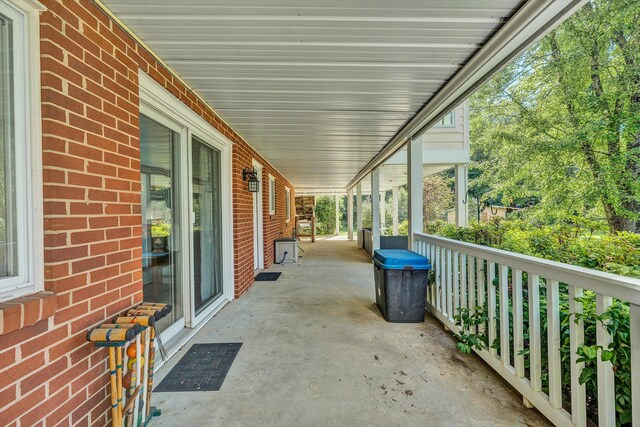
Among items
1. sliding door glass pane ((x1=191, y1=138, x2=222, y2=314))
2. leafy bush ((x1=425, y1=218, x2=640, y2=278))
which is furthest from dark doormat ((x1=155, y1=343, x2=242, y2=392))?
leafy bush ((x1=425, y1=218, x2=640, y2=278))

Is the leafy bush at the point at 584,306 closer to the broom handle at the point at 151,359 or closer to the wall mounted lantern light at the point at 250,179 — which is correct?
the broom handle at the point at 151,359

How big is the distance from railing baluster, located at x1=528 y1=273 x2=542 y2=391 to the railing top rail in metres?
0.10

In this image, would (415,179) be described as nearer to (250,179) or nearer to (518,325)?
(518,325)

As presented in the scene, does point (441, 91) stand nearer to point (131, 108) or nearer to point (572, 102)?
point (131, 108)

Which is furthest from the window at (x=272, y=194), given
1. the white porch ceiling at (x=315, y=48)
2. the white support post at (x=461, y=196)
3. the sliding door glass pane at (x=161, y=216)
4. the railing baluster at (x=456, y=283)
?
the railing baluster at (x=456, y=283)

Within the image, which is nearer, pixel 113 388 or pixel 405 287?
pixel 113 388

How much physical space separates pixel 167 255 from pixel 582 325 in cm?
308

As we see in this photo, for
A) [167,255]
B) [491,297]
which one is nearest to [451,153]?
[491,297]

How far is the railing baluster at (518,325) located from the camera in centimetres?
193

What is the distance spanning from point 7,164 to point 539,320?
2.97 metres

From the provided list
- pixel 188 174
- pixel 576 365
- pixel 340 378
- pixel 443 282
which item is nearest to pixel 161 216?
pixel 188 174

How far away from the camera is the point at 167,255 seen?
2.65 meters

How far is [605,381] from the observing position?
1.36m

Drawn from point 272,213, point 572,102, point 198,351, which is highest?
point 572,102
